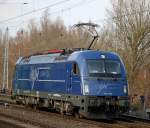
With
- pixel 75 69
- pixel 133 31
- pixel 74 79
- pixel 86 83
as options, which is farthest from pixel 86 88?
pixel 133 31

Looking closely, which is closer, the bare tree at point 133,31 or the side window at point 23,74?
the side window at point 23,74

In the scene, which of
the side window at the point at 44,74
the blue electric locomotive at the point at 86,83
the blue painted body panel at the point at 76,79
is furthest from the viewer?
the side window at the point at 44,74

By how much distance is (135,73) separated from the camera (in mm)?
34938

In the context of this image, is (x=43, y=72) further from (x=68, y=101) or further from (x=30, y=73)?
(x=68, y=101)

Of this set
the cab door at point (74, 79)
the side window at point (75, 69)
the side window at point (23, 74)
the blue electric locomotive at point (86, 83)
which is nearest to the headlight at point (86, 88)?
the blue electric locomotive at point (86, 83)

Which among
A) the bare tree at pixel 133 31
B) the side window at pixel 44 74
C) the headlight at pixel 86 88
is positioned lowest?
the headlight at pixel 86 88

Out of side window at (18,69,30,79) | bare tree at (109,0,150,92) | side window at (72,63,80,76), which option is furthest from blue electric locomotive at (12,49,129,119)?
bare tree at (109,0,150,92)

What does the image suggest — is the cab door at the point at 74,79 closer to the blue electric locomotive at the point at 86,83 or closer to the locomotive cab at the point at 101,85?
the blue electric locomotive at the point at 86,83

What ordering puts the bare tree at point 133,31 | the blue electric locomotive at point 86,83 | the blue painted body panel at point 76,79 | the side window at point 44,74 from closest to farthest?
the blue electric locomotive at point 86,83
the blue painted body panel at point 76,79
the side window at point 44,74
the bare tree at point 133,31

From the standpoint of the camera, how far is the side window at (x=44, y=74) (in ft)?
77.2

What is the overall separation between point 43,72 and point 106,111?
6.07 metres

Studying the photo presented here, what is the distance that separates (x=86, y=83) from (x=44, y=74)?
17.7 feet

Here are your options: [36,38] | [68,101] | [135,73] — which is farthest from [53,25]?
[68,101]

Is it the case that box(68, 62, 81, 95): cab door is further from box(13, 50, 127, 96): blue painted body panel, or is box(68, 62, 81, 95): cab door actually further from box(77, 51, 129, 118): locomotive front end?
box(77, 51, 129, 118): locomotive front end
